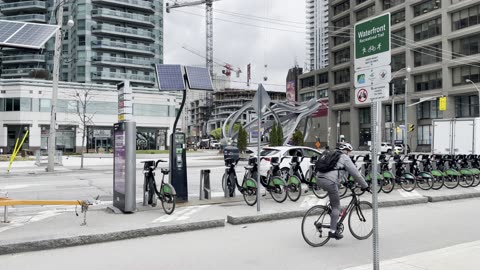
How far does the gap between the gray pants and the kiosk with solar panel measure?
15.4ft

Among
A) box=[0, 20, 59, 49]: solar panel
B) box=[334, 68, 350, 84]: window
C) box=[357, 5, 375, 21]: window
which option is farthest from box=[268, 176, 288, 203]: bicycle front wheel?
box=[334, 68, 350, 84]: window

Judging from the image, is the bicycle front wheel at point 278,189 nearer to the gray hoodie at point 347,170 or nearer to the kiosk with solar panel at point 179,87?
the kiosk with solar panel at point 179,87

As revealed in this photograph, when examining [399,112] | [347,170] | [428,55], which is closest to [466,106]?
[428,55]

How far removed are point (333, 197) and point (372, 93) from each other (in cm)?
240

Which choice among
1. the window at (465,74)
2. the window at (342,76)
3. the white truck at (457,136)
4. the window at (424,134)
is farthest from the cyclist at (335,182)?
the window at (342,76)

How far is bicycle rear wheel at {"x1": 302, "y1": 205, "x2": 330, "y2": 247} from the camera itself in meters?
7.17

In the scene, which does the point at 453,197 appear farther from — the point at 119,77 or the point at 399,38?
the point at 119,77

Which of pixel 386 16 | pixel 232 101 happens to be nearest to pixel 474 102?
pixel 386 16

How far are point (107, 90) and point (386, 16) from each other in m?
63.8

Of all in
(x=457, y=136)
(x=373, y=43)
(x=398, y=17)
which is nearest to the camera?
(x=373, y=43)

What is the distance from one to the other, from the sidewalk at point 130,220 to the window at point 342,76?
66221 millimetres

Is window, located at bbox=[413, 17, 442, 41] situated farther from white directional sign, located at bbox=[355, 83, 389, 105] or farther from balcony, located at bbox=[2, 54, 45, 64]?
balcony, located at bbox=[2, 54, 45, 64]

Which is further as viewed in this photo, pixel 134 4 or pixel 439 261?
pixel 134 4

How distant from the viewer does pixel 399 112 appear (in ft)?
227
